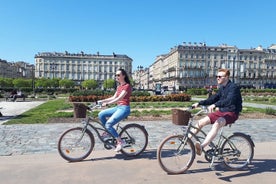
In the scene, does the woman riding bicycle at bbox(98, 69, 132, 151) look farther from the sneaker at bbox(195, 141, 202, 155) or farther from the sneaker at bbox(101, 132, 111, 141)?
the sneaker at bbox(195, 141, 202, 155)

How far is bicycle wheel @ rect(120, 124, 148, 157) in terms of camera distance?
560 centimetres

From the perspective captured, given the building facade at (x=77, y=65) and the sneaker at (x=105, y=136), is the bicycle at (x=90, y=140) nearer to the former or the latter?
the sneaker at (x=105, y=136)

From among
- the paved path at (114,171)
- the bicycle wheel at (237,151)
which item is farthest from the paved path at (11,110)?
the bicycle wheel at (237,151)

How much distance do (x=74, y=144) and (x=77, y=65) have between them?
435 feet

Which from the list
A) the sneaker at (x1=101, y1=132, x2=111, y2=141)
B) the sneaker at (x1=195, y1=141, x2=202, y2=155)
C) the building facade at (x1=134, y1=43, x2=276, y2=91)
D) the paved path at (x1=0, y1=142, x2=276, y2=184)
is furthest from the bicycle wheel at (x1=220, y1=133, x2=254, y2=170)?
the building facade at (x1=134, y1=43, x2=276, y2=91)

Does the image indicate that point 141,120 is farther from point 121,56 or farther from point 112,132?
point 121,56

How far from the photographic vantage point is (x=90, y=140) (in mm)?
5398

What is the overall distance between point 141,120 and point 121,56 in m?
129

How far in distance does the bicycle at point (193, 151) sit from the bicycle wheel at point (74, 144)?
67.6 inches

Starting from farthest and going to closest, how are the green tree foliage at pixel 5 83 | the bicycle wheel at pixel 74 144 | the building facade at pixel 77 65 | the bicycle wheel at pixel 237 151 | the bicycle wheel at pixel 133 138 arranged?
the building facade at pixel 77 65 → the green tree foliage at pixel 5 83 → the bicycle wheel at pixel 133 138 → the bicycle wheel at pixel 74 144 → the bicycle wheel at pixel 237 151

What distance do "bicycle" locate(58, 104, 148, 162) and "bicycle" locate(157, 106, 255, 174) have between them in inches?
Answer: 46.5

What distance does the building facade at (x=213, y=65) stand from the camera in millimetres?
107062

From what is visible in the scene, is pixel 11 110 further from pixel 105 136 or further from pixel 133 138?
pixel 133 138

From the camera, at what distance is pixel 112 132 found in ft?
Result: 17.5
